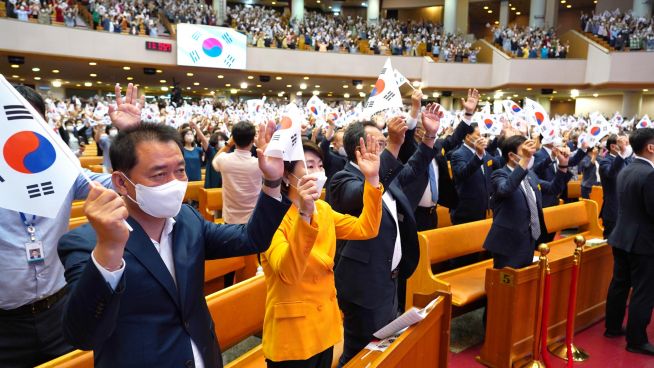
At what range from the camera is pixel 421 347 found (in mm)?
2164

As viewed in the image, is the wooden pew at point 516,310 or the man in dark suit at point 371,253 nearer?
the man in dark suit at point 371,253

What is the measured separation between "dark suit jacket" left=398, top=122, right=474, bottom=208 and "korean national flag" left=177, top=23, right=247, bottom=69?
16.3 m

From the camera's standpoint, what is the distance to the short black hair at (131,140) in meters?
1.45

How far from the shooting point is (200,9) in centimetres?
2373

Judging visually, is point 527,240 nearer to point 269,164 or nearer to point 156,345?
point 269,164

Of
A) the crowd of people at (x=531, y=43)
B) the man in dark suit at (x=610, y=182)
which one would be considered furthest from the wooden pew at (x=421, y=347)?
the crowd of people at (x=531, y=43)

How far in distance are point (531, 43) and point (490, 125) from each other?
1784 cm

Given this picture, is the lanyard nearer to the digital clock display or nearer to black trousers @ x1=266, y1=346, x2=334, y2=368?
black trousers @ x1=266, y1=346, x2=334, y2=368

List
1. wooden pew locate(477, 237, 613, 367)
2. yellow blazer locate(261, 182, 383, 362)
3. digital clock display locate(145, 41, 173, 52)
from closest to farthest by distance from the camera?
1. yellow blazer locate(261, 182, 383, 362)
2. wooden pew locate(477, 237, 613, 367)
3. digital clock display locate(145, 41, 173, 52)

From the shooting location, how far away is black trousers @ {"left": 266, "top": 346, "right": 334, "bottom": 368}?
203 cm

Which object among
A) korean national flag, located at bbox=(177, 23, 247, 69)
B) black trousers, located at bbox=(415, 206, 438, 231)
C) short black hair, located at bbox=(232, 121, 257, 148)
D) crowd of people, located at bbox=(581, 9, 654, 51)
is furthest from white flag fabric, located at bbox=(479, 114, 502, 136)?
crowd of people, located at bbox=(581, 9, 654, 51)

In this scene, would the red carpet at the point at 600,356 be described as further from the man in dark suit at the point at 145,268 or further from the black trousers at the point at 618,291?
the man in dark suit at the point at 145,268

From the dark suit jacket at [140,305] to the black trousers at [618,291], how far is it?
361 cm

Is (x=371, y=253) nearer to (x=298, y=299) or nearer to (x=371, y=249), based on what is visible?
(x=371, y=249)
